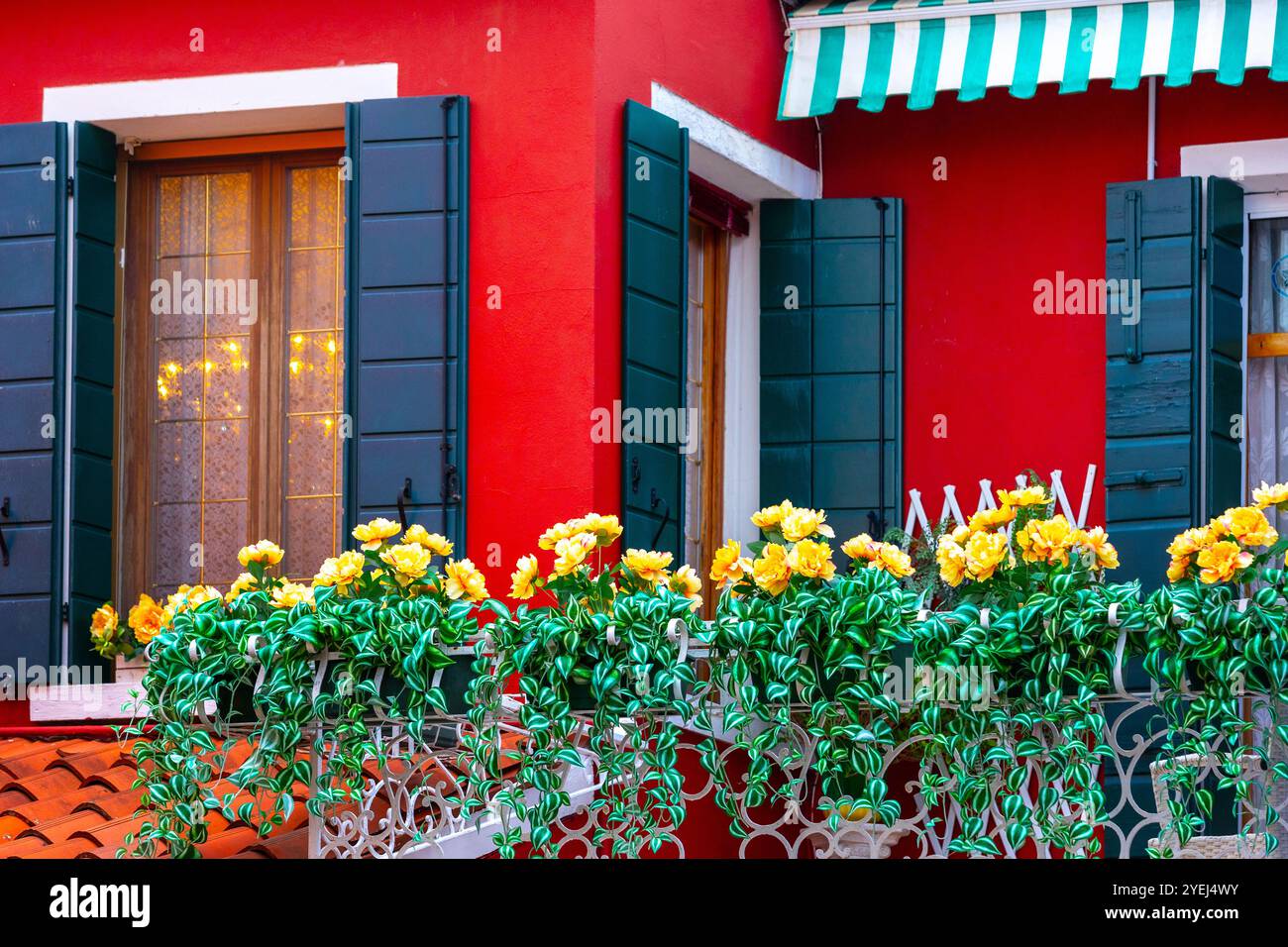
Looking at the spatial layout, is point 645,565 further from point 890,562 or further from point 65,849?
point 65,849

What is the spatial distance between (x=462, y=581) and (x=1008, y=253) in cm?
380

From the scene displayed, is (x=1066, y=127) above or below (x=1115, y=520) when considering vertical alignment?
above

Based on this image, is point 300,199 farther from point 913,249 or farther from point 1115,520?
point 1115,520

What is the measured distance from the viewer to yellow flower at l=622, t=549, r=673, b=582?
554 centimetres

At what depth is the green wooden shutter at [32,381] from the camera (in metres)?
7.70

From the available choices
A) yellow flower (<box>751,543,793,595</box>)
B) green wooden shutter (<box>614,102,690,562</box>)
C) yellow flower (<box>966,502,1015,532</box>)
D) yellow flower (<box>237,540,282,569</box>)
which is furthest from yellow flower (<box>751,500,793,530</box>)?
green wooden shutter (<box>614,102,690,562</box>)

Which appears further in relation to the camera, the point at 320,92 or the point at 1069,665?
the point at 320,92

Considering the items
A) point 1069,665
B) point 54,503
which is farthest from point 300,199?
point 1069,665

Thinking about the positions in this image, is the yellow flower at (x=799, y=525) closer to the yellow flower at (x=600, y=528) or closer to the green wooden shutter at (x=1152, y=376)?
the yellow flower at (x=600, y=528)

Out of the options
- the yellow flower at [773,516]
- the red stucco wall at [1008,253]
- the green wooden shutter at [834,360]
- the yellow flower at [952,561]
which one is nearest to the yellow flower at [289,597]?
the yellow flower at [773,516]

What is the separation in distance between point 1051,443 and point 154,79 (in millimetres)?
3937

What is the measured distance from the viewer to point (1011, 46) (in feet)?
27.4

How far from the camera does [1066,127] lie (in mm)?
8641
